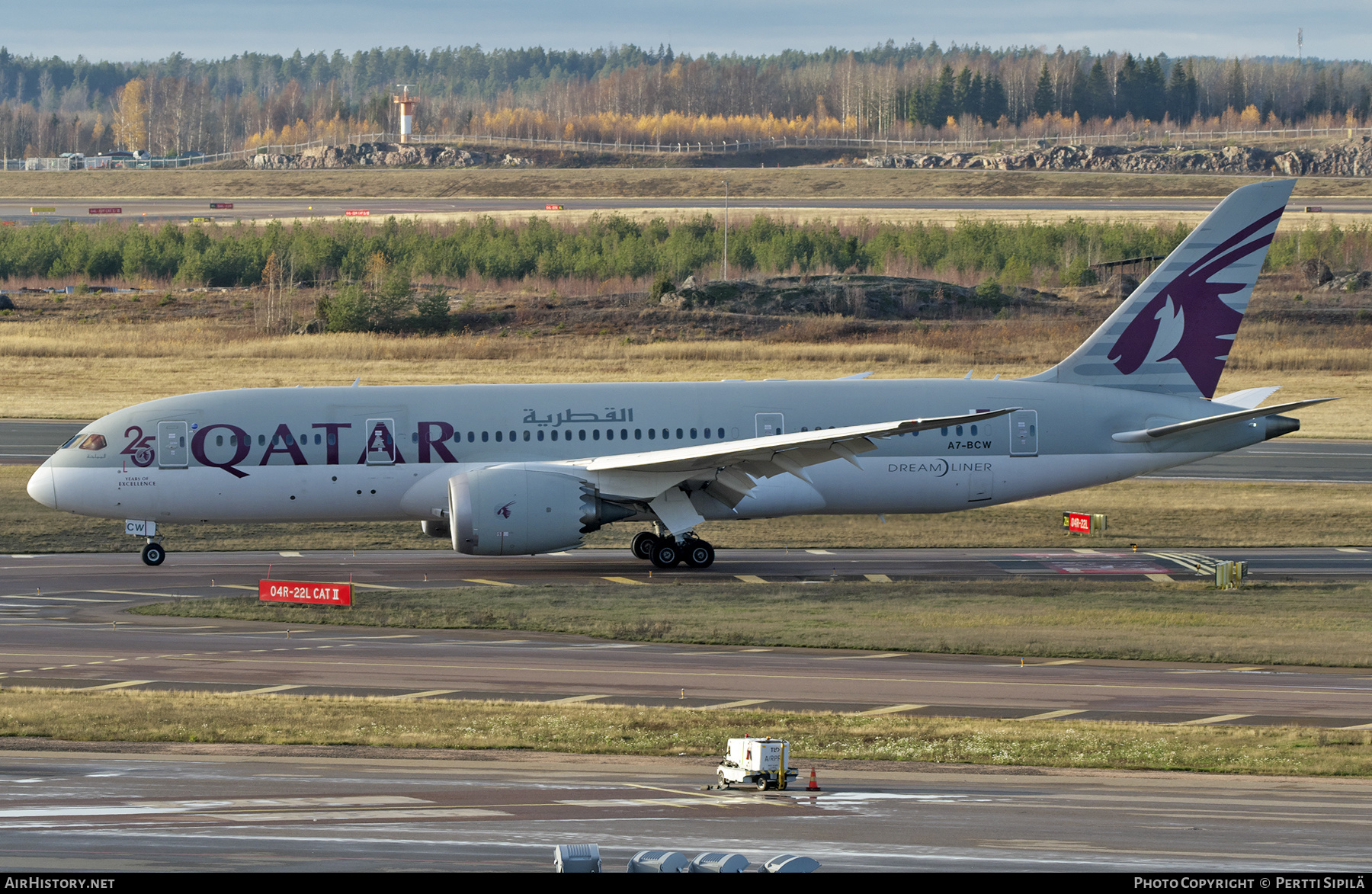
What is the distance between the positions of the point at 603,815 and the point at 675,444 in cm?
2253

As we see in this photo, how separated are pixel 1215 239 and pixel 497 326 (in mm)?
54838

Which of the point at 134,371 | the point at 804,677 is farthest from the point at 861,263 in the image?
the point at 804,677

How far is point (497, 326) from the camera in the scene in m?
88.4

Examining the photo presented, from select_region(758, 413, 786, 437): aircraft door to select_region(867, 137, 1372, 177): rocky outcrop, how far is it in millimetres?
150005

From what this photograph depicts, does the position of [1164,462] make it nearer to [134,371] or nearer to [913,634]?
[913,634]

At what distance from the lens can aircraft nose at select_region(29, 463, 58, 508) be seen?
1457 inches

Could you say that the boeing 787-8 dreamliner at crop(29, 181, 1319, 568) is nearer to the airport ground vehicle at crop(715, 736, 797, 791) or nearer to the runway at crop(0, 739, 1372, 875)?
the runway at crop(0, 739, 1372, 875)

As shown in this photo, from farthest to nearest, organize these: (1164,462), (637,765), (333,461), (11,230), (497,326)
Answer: (11,230) → (497,326) → (1164,462) → (333,461) → (637,765)

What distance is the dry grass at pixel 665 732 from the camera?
64.2 feet

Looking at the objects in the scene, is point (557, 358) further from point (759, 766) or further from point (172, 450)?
point (759, 766)

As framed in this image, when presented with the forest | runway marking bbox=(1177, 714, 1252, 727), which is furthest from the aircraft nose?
the forest

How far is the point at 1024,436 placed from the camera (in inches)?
1535

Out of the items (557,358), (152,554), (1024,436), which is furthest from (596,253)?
(152,554)

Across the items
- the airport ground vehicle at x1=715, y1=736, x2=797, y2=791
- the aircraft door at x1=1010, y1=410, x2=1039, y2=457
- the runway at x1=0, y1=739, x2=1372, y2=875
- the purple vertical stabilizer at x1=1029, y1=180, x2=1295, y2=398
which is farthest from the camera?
the purple vertical stabilizer at x1=1029, y1=180, x2=1295, y2=398
